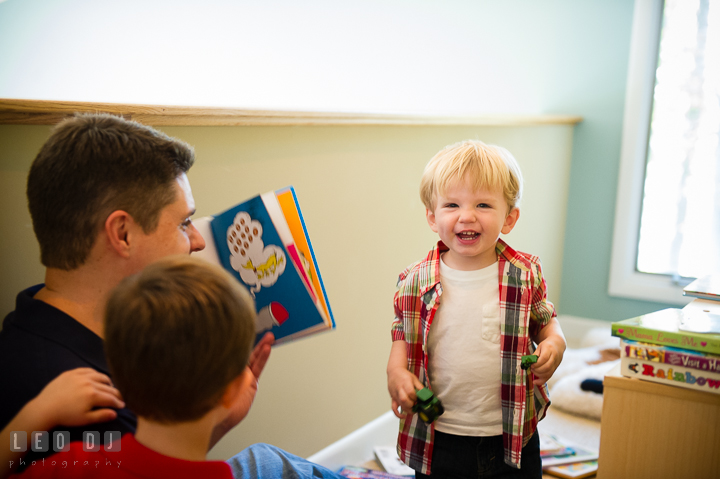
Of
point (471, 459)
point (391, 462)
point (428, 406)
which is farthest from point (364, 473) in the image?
point (428, 406)

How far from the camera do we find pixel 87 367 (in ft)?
2.56

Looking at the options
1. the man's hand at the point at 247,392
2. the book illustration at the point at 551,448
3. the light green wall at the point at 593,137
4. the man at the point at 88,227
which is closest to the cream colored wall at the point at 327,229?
the man at the point at 88,227

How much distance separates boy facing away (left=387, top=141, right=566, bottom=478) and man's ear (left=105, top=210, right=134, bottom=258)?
0.53 m

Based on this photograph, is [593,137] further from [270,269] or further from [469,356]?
[270,269]

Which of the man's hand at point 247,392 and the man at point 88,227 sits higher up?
the man at point 88,227

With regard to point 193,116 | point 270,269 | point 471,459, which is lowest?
point 471,459

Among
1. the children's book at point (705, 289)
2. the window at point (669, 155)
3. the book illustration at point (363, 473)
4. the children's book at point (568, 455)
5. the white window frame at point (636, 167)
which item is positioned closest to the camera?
the children's book at point (705, 289)

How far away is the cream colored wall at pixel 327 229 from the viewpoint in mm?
1028

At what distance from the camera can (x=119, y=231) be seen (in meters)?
0.83

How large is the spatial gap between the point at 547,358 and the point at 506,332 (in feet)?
0.28

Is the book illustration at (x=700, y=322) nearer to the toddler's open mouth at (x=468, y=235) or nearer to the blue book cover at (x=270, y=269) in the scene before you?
the toddler's open mouth at (x=468, y=235)

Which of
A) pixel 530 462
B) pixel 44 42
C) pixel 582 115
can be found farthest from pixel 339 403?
pixel 582 115

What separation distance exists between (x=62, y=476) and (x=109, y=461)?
49 millimetres

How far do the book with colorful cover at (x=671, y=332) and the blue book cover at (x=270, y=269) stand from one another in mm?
639
